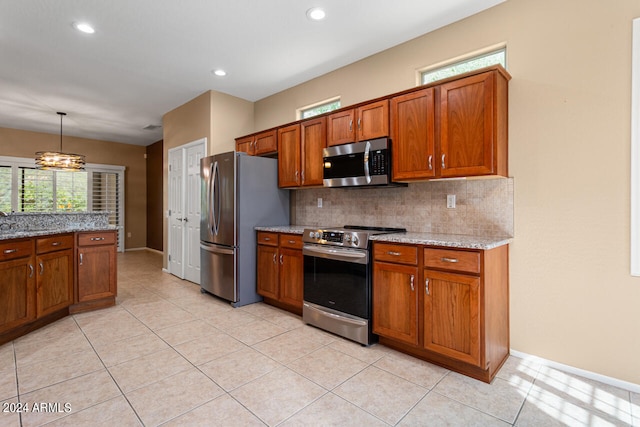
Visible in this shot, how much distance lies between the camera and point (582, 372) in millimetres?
2229

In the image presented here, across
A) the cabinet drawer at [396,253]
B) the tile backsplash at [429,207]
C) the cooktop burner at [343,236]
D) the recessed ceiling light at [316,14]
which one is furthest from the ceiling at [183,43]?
the cabinet drawer at [396,253]

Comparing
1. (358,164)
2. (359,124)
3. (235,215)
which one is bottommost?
(235,215)

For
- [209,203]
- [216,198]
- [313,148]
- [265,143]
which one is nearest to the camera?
[313,148]

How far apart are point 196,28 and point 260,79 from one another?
130 centimetres

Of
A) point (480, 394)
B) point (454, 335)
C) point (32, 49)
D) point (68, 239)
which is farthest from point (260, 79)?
point (480, 394)

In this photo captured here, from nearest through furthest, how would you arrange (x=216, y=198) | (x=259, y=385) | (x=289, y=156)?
(x=259, y=385) < (x=289, y=156) < (x=216, y=198)

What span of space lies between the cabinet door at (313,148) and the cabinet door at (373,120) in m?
0.50

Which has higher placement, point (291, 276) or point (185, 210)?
point (185, 210)

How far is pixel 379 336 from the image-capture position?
2.78m

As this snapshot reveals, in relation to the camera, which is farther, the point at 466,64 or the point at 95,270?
the point at 95,270

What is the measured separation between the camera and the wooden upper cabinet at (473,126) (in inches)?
90.0

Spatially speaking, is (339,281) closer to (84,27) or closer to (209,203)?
(209,203)

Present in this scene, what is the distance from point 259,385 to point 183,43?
11.0 feet

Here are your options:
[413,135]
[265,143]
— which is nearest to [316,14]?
[413,135]
